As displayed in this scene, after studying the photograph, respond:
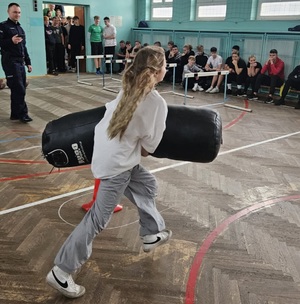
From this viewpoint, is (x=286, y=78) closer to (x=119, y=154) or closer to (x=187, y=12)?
(x=187, y=12)

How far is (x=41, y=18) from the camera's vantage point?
39.4 feet

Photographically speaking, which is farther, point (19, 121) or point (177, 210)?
point (19, 121)

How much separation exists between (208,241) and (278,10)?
28.7ft

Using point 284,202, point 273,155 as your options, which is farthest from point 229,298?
point 273,155

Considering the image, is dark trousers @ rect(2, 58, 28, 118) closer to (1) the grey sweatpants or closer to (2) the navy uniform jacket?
(2) the navy uniform jacket

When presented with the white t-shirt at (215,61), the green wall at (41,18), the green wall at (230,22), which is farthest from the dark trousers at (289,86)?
the green wall at (41,18)

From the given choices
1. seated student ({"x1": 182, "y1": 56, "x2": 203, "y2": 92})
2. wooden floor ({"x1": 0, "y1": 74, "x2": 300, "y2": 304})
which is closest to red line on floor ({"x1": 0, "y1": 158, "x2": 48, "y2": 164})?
wooden floor ({"x1": 0, "y1": 74, "x2": 300, "y2": 304})

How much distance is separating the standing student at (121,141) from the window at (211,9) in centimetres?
1000

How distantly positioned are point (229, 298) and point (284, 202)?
168 centimetres

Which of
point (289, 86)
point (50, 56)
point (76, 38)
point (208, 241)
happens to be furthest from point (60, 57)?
point (208, 241)

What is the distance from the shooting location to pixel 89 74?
43.9 feet

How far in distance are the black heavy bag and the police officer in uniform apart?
3.70 meters

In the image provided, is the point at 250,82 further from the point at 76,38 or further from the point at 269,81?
the point at 76,38

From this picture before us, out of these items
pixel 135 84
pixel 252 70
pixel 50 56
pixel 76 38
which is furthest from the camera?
pixel 76 38
